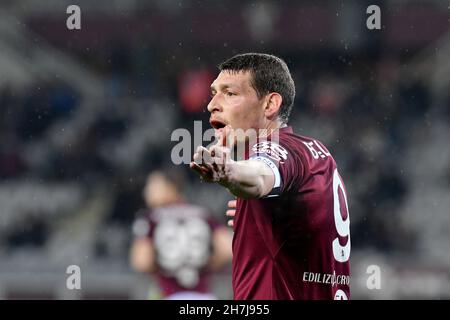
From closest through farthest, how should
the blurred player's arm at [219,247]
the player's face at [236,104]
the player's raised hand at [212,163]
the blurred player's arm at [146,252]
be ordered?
the player's raised hand at [212,163] → the player's face at [236,104] → the blurred player's arm at [146,252] → the blurred player's arm at [219,247]

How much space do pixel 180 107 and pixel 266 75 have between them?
7.39 meters

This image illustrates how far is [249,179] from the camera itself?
2.42m

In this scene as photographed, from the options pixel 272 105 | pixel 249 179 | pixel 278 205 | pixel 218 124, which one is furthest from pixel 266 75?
pixel 249 179

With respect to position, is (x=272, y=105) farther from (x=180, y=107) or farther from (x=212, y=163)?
(x=180, y=107)

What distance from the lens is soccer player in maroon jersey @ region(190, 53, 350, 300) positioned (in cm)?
274

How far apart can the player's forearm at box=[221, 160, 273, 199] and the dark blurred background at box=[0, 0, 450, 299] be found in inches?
268

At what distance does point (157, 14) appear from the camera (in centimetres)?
1135

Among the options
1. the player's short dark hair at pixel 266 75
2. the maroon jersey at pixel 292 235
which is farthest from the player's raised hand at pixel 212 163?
the player's short dark hair at pixel 266 75

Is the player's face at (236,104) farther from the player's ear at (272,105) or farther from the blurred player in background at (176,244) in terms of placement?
the blurred player in background at (176,244)

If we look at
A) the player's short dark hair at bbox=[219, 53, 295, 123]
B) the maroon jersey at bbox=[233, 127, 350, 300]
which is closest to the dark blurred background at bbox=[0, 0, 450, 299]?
the player's short dark hair at bbox=[219, 53, 295, 123]

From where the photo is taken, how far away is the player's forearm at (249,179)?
7.83 feet

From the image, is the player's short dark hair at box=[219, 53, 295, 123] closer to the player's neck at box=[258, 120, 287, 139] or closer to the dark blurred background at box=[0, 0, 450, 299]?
the player's neck at box=[258, 120, 287, 139]
